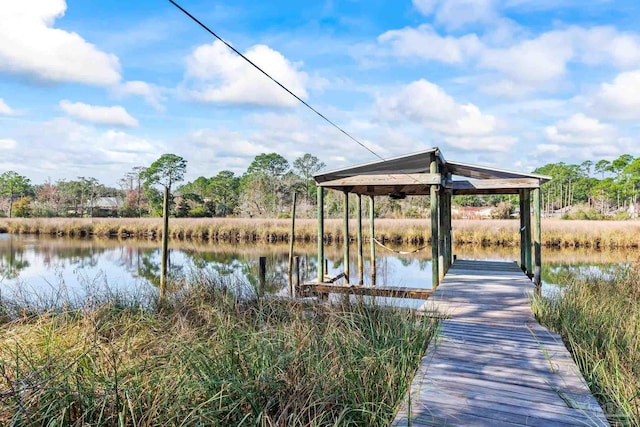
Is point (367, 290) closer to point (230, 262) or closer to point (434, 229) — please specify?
point (434, 229)

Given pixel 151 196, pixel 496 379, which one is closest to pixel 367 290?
pixel 496 379

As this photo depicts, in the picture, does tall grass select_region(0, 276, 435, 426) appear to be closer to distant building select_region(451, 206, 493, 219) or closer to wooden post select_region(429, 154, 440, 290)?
wooden post select_region(429, 154, 440, 290)

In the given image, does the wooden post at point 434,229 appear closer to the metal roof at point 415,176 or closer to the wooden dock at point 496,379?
the metal roof at point 415,176

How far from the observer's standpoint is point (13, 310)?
616 centimetres

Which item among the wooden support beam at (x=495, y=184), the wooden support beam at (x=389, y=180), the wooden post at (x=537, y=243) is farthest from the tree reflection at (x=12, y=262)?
the wooden post at (x=537, y=243)

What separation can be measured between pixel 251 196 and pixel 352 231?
81.2ft

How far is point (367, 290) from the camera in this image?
8023 mm

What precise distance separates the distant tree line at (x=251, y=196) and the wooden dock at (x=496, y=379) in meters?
33.5

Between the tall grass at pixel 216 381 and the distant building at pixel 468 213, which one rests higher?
the distant building at pixel 468 213

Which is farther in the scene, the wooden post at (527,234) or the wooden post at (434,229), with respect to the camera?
the wooden post at (527,234)

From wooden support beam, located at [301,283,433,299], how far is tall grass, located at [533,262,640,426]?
2.44m

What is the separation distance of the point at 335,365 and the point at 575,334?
272 centimetres

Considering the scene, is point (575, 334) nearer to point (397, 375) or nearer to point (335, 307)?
point (397, 375)

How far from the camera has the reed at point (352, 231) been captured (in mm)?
20703
